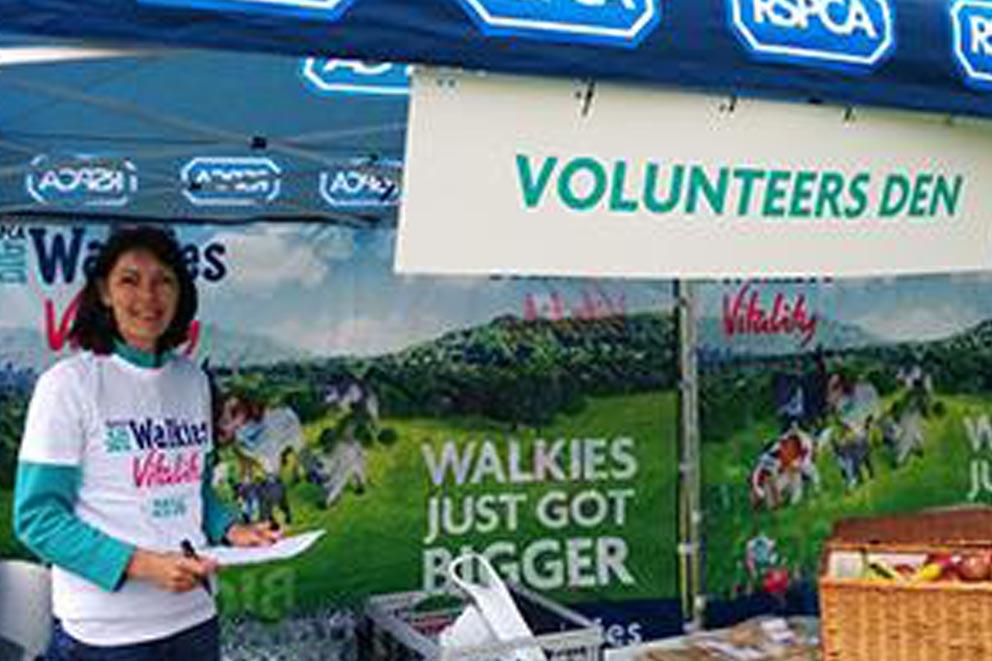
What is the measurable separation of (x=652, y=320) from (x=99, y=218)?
2.32 metres

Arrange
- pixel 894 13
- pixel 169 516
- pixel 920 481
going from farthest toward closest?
pixel 920 481 → pixel 894 13 → pixel 169 516

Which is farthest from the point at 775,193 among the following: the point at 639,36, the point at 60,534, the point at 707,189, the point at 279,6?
the point at 60,534

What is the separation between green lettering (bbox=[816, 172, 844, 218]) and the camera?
2.83m

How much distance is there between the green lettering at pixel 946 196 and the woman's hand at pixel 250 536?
5.41 feet

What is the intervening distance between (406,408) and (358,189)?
92cm

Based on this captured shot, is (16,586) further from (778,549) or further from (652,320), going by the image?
(778,549)

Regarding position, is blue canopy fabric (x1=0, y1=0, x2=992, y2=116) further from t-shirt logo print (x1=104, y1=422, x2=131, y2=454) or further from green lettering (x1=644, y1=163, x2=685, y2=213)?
t-shirt logo print (x1=104, y1=422, x2=131, y2=454)

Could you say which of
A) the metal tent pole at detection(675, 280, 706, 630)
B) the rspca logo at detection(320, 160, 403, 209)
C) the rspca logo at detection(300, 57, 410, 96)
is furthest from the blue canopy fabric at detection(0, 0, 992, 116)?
the rspca logo at detection(320, 160, 403, 209)

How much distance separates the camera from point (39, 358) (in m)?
5.20

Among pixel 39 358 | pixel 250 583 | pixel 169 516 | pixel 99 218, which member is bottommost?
pixel 250 583

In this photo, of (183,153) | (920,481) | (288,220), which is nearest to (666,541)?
(920,481)

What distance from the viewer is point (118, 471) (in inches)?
98.0

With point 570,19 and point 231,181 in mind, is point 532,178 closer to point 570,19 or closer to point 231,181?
point 570,19

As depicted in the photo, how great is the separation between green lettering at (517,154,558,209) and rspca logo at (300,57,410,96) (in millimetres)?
1239
